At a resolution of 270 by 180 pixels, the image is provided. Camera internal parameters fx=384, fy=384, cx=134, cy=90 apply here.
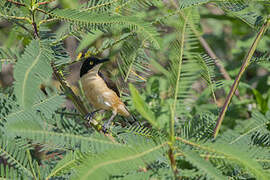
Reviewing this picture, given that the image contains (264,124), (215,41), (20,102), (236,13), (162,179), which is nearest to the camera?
(20,102)

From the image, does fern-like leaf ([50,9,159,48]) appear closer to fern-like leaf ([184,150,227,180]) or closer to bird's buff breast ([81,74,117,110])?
fern-like leaf ([184,150,227,180])

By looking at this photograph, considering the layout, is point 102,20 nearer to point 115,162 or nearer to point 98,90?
point 115,162

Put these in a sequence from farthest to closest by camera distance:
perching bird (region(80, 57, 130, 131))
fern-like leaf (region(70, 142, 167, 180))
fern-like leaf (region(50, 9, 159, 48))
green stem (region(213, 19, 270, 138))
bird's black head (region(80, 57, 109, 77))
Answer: bird's black head (region(80, 57, 109, 77)), perching bird (region(80, 57, 130, 131)), green stem (region(213, 19, 270, 138)), fern-like leaf (region(50, 9, 159, 48)), fern-like leaf (region(70, 142, 167, 180))

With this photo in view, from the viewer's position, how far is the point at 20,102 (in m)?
0.98

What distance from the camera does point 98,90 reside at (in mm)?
2822

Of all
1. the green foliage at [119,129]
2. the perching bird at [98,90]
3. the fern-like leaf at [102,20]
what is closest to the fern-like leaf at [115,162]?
the green foliage at [119,129]

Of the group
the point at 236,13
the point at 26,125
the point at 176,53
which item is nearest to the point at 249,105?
the point at 236,13

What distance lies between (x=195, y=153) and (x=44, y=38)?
0.77 meters

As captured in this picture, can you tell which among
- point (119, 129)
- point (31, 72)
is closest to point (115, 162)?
point (31, 72)

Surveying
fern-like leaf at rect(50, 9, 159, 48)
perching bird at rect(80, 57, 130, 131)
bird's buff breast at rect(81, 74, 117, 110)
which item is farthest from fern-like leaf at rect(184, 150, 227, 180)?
bird's buff breast at rect(81, 74, 117, 110)

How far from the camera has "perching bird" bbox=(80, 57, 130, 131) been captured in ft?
8.05

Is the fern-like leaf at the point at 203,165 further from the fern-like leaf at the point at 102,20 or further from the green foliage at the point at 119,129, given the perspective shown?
the fern-like leaf at the point at 102,20

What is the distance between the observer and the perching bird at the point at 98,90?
2.46 m

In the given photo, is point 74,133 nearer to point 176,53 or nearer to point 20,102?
point 20,102
